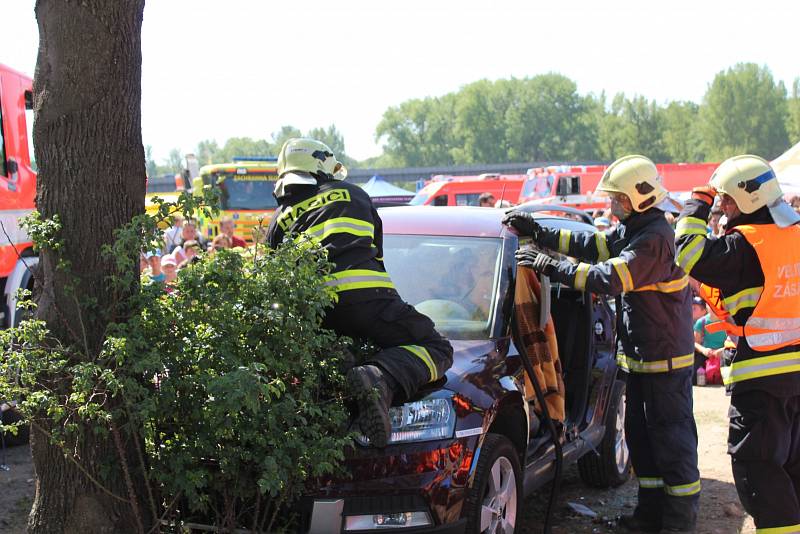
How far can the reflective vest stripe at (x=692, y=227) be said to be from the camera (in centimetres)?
477

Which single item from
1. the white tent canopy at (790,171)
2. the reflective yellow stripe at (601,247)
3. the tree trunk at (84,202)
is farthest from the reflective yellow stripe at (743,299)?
the white tent canopy at (790,171)

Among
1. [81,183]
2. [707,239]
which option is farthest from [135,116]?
[707,239]

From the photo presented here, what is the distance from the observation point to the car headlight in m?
3.77

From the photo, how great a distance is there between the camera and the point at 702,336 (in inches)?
425

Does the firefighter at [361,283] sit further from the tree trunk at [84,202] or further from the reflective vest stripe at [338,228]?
the tree trunk at [84,202]

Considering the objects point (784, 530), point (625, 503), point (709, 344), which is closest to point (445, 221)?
point (625, 503)

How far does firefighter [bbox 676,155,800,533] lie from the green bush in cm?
228

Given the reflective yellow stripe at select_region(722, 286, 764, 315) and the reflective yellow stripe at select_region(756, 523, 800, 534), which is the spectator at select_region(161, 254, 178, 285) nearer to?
the reflective yellow stripe at select_region(722, 286, 764, 315)

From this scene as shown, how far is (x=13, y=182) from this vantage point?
7371 millimetres

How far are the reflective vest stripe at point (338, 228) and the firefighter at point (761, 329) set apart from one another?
1879 mm

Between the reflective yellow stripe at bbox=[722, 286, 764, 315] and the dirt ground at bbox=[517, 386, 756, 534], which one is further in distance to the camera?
the dirt ground at bbox=[517, 386, 756, 534]

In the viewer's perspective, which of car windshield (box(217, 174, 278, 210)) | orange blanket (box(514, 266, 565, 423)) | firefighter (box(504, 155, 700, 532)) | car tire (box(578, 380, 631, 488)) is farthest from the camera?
car windshield (box(217, 174, 278, 210))

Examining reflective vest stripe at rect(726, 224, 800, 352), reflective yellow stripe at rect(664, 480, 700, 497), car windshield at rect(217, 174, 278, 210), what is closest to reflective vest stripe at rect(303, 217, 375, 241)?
reflective vest stripe at rect(726, 224, 800, 352)

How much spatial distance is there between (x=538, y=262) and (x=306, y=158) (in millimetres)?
1482
